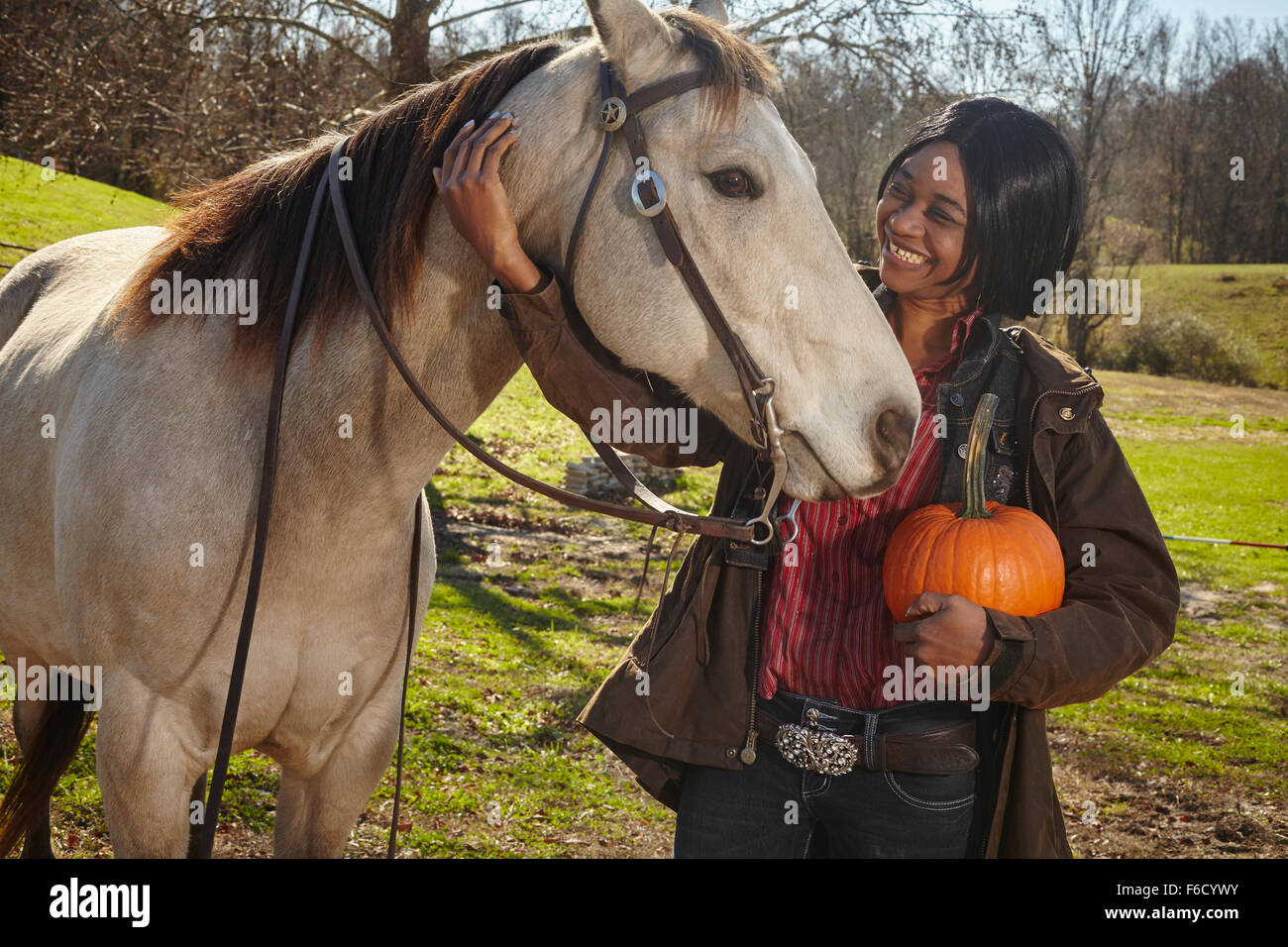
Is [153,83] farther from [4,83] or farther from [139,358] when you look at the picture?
[139,358]

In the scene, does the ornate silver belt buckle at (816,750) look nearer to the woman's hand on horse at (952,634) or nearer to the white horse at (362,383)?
the woman's hand on horse at (952,634)

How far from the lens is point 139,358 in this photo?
2078 mm

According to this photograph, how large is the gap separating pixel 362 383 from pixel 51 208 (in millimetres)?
20459

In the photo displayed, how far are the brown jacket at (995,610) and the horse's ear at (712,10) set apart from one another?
2.48 feet

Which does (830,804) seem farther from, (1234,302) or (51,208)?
(1234,302)

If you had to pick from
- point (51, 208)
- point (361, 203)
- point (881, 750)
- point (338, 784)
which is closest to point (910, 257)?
point (881, 750)

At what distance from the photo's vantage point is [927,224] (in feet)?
6.83

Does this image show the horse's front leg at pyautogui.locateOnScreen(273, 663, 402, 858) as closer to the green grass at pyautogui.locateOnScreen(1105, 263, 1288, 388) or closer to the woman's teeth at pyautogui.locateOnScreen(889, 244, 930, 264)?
the woman's teeth at pyautogui.locateOnScreen(889, 244, 930, 264)

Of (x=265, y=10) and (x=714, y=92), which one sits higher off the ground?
(x=265, y=10)

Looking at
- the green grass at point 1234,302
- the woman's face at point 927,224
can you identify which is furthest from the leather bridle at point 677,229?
the green grass at point 1234,302
